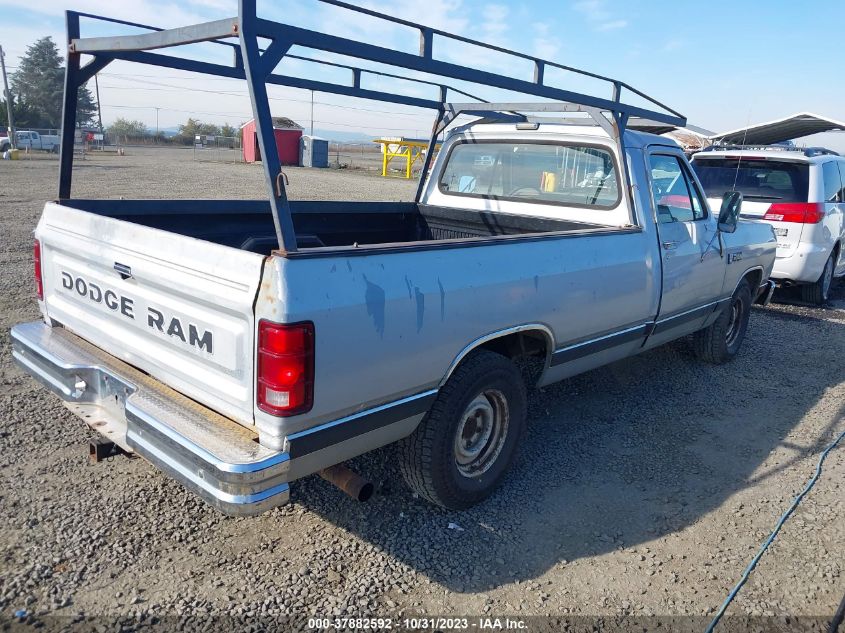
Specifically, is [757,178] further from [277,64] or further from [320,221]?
[277,64]

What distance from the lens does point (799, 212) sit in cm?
780

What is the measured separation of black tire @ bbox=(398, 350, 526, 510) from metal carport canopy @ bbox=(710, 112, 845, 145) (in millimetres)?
9883

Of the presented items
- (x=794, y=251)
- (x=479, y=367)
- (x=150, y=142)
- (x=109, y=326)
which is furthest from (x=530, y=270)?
(x=150, y=142)

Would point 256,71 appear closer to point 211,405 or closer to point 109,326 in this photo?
point 211,405

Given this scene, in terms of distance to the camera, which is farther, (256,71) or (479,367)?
(479,367)

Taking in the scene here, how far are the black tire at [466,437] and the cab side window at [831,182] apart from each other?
6.59 metres

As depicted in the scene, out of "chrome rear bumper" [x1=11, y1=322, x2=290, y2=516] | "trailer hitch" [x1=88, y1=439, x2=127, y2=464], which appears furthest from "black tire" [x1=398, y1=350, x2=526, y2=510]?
"trailer hitch" [x1=88, y1=439, x2=127, y2=464]

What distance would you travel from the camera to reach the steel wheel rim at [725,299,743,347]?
20.0 ft

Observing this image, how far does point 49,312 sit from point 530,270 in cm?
262

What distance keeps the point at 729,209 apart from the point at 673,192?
1.89 feet

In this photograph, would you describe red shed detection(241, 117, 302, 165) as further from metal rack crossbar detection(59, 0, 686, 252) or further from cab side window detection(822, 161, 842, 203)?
metal rack crossbar detection(59, 0, 686, 252)

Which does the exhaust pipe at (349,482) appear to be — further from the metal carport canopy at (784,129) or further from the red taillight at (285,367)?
the metal carport canopy at (784,129)

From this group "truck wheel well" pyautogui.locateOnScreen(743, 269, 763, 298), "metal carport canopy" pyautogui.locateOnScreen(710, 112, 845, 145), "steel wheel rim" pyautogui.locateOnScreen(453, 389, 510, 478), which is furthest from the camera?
"metal carport canopy" pyautogui.locateOnScreen(710, 112, 845, 145)

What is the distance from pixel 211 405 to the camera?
2.66m
